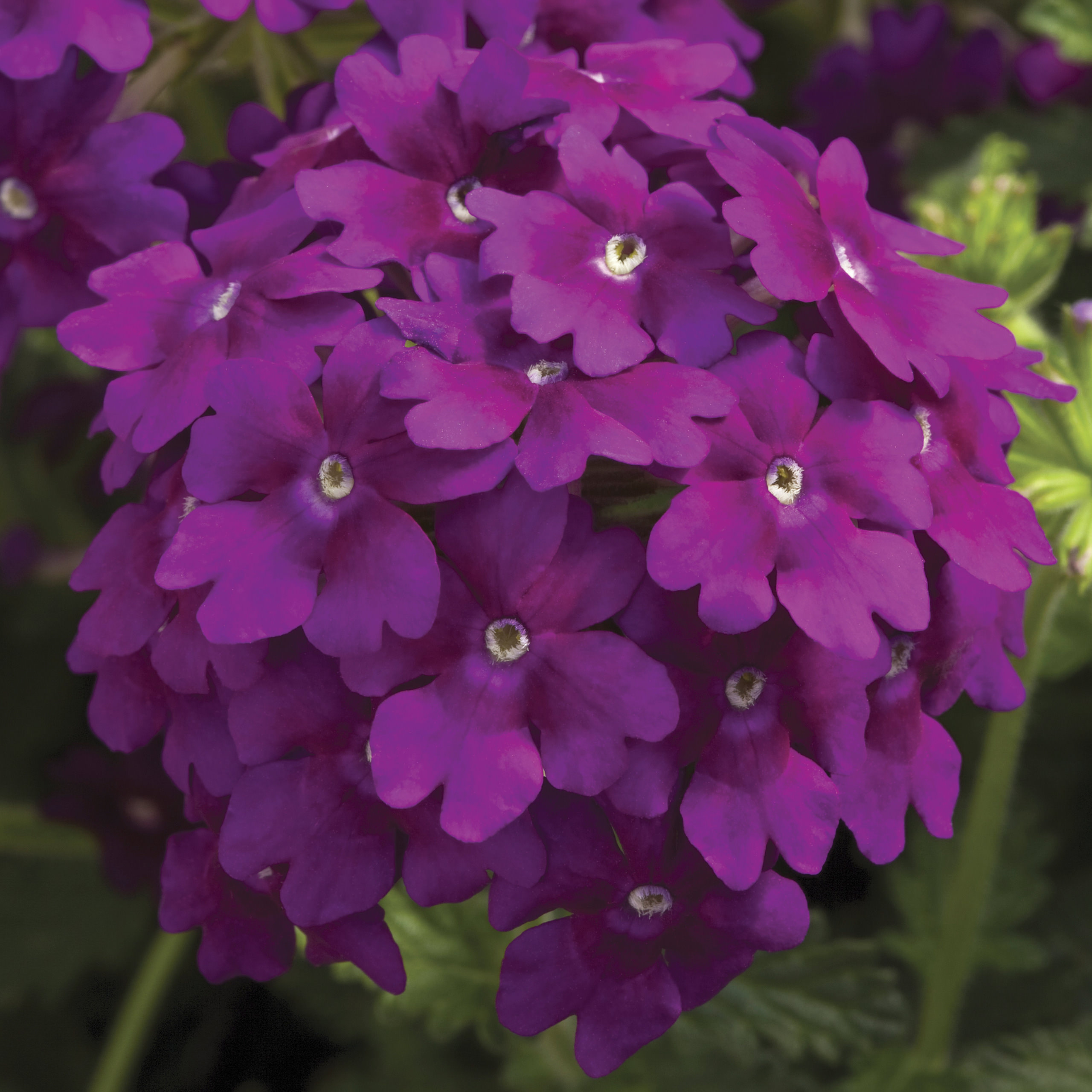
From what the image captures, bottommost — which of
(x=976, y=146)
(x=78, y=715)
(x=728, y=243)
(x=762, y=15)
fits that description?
(x=78, y=715)

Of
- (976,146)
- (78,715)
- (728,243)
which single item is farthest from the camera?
(78,715)

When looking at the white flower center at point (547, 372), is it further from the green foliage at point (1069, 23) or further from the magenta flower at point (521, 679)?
the green foliage at point (1069, 23)

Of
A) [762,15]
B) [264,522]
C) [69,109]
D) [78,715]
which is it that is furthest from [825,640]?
[762,15]

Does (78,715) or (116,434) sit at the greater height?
(116,434)

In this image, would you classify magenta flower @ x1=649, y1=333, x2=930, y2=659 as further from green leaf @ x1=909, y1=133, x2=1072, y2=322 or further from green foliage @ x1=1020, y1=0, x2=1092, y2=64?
green foliage @ x1=1020, y1=0, x2=1092, y2=64

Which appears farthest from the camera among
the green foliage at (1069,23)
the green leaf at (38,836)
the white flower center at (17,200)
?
the green leaf at (38,836)

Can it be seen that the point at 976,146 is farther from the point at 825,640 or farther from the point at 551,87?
the point at 825,640

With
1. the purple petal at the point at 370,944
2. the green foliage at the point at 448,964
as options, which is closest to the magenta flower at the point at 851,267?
the purple petal at the point at 370,944

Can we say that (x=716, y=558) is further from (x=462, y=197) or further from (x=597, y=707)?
(x=462, y=197)
